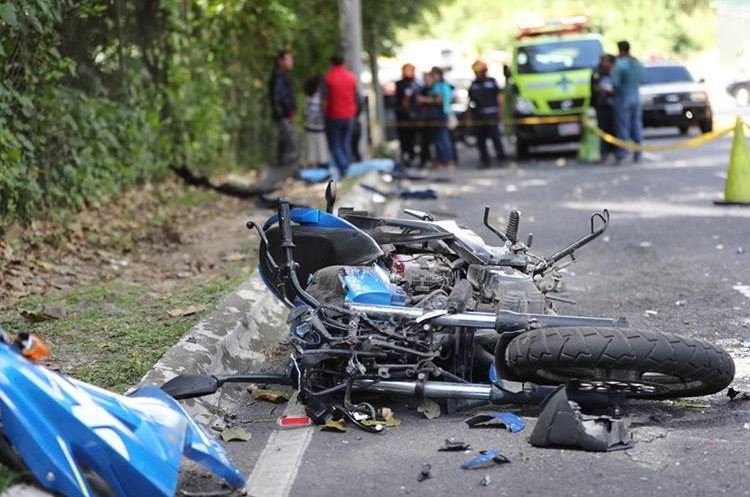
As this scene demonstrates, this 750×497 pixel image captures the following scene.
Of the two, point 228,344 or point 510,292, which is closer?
point 510,292

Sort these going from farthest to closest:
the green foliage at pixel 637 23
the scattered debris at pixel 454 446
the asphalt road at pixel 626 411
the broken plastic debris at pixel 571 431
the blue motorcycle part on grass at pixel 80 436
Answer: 1. the green foliage at pixel 637 23
2. the scattered debris at pixel 454 446
3. the broken plastic debris at pixel 571 431
4. the asphalt road at pixel 626 411
5. the blue motorcycle part on grass at pixel 80 436

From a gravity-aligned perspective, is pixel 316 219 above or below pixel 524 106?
above

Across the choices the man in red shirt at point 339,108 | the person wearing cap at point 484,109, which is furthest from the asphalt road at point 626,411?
the person wearing cap at point 484,109

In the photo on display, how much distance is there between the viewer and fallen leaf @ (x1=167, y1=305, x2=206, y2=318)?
8.40 meters

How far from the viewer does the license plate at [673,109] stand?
2781cm

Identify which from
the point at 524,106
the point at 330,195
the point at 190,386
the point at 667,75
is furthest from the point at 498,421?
the point at 667,75

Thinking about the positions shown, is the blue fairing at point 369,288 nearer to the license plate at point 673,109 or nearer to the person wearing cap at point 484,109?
the person wearing cap at point 484,109

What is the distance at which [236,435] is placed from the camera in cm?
609

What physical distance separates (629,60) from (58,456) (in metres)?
18.5

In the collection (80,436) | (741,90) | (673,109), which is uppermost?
(80,436)

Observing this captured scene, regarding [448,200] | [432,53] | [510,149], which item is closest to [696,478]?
[448,200]

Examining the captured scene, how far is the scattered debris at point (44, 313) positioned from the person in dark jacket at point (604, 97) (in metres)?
15.4

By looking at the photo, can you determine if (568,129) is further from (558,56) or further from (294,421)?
(294,421)

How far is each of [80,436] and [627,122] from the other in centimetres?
1884
